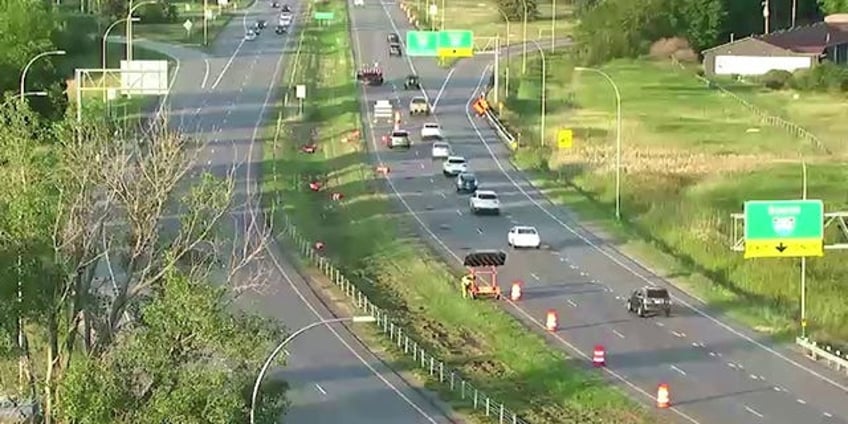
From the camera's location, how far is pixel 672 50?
156m

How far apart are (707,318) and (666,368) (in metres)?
7.57

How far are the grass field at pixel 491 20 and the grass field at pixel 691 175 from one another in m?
19.5

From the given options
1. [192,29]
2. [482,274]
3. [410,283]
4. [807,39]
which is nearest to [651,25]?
[807,39]

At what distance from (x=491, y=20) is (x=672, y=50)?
23.8 m

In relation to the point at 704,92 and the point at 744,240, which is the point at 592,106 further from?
the point at 744,240

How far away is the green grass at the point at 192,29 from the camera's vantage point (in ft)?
516

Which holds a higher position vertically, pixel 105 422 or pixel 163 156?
pixel 163 156

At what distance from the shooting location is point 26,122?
45219 millimetres

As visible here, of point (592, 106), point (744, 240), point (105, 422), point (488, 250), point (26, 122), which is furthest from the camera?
point (592, 106)

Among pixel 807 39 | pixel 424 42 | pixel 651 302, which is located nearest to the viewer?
pixel 651 302

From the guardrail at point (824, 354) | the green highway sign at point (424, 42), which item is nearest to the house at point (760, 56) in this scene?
the green highway sign at point (424, 42)

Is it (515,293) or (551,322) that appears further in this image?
(515,293)

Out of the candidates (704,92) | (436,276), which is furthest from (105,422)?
(704,92)

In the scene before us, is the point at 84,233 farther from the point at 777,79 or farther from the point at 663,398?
the point at 777,79
